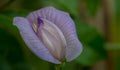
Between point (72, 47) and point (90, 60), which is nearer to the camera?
point (72, 47)

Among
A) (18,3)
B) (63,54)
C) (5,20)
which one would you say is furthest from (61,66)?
(18,3)

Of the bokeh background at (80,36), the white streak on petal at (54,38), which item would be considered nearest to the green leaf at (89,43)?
the bokeh background at (80,36)

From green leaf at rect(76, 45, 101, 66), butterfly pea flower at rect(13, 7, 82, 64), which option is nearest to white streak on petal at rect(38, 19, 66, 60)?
butterfly pea flower at rect(13, 7, 82, 64)

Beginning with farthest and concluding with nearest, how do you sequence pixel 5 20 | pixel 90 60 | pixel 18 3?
pixel 18 3 < pixel 90 60 < pixel 5 20

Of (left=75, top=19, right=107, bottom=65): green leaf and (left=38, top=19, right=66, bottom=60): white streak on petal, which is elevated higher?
(left=38, top=19, right=66, bottom=60): white streak on petal

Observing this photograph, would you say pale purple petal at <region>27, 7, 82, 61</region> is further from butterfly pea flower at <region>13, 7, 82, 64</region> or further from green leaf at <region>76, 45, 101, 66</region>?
green leaf at <region>76, 45, 101, 66</region>

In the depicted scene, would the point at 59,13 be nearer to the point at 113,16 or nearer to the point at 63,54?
the point at 63,54

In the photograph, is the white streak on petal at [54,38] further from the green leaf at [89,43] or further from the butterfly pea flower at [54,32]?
the green leaf at [89,43]
